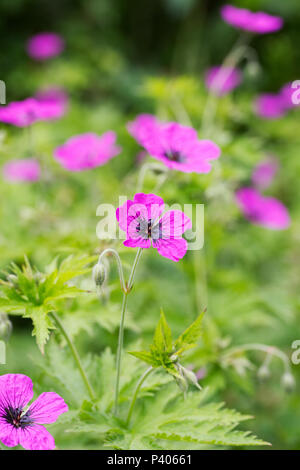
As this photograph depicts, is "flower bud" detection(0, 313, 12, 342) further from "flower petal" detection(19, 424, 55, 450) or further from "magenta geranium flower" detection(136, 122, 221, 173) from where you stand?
"magenta geranium flower" detection(136, 122, 221, 173)

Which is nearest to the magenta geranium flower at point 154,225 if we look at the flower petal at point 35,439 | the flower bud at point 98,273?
A: the flower bud at point 98,273

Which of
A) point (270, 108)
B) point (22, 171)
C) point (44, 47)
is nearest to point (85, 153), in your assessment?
point (22, 171)

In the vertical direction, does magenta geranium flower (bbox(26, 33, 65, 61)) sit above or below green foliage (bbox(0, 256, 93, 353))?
above

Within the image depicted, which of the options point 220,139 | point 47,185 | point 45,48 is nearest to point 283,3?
point 45,48

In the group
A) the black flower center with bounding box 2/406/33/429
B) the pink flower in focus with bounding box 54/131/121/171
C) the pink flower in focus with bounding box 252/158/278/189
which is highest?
Answer: the pink flower in focus with bounding box 252/158/278/189

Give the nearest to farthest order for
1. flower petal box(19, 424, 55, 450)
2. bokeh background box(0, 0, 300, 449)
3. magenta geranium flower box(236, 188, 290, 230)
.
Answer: flower petal box(19, 424, 55, 450), bokeh background box(0, 0, 300, 449), magenta geranium flower box(236, 188, 290, 230)

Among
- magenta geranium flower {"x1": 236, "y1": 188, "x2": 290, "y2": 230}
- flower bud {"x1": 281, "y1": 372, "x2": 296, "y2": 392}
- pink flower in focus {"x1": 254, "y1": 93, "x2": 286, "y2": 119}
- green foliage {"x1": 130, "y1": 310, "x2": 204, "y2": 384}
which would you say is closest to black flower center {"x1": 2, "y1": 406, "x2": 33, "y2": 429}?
green foliage {"x1": 130, "y1": 310, "x2": 204, "y2": 384}

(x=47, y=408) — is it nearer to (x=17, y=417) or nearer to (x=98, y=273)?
(x=17, y=417)
